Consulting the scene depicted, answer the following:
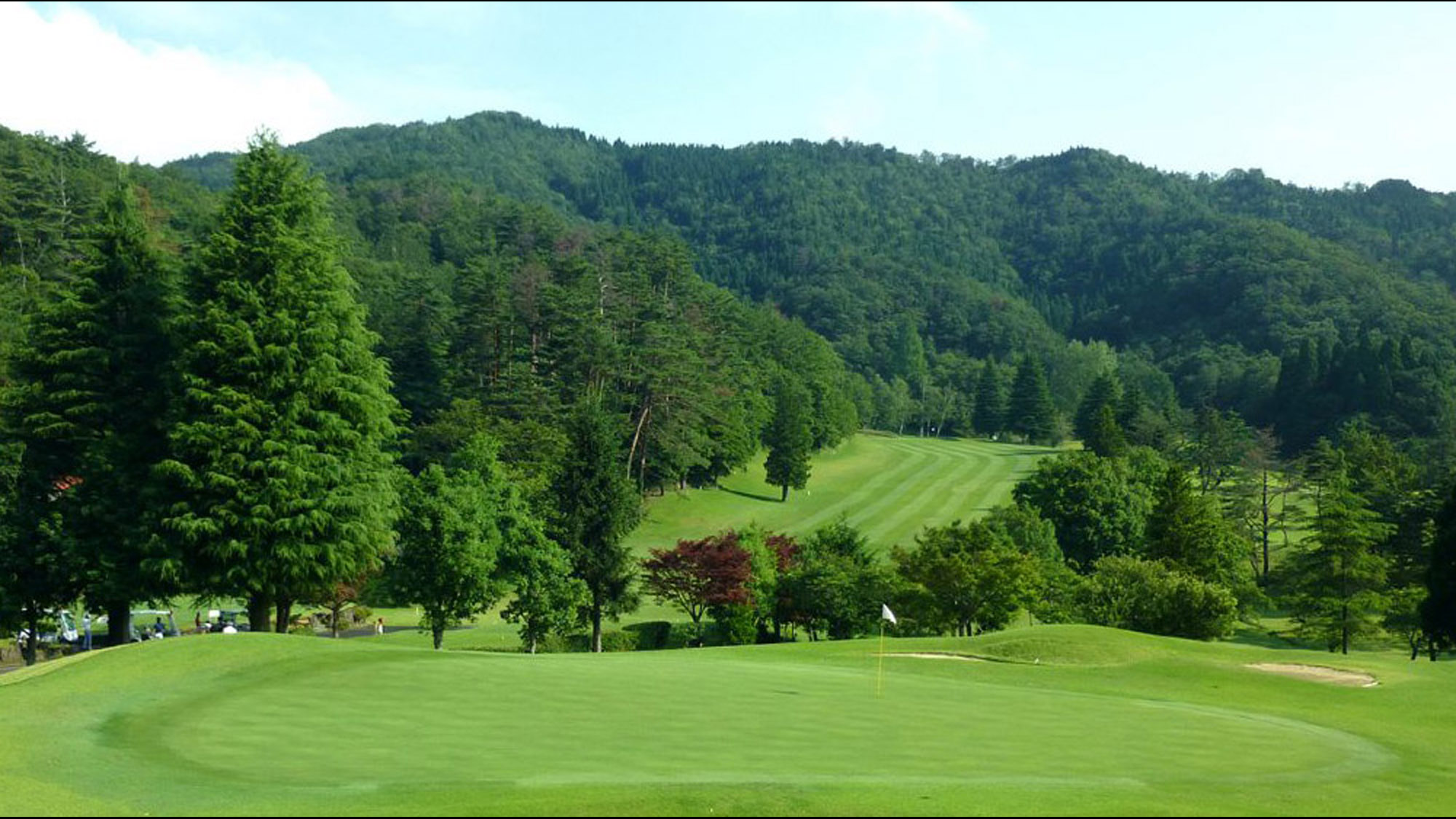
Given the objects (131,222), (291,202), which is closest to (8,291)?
(131,222)

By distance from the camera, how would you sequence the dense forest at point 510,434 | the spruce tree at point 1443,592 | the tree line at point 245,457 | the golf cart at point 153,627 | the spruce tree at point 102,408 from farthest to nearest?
1. the golf cart at point 153,627
2. the spruce tree at point 1443,592
3. the spruce tree at point 102,408
4. the dense forest at point 510,434
5. the tree line at point 245,457

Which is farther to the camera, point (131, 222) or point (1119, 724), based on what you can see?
point (131, 222)

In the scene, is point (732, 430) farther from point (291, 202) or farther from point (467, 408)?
point (291, 202)

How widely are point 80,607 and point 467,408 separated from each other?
2770cm

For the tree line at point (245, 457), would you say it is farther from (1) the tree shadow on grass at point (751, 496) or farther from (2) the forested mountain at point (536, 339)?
(1) the tree shadow on grass at point (751, 496)

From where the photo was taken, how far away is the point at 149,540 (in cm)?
3725

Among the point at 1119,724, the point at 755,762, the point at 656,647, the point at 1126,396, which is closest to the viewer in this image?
the point at 755,762

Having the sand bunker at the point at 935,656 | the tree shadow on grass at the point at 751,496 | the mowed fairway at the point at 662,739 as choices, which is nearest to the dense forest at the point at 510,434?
the tree shadow on grass at the point at 751,496

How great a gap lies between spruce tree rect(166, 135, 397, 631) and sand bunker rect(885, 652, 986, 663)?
1770 centimetres

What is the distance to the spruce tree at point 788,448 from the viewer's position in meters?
110

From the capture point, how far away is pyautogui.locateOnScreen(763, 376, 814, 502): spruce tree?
4318 inches

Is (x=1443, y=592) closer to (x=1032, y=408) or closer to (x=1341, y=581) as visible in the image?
(x=1341, y=581)

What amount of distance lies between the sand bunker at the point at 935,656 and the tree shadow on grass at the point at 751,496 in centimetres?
7268

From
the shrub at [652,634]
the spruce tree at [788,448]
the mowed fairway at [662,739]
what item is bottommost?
the shrub at [652,634]
